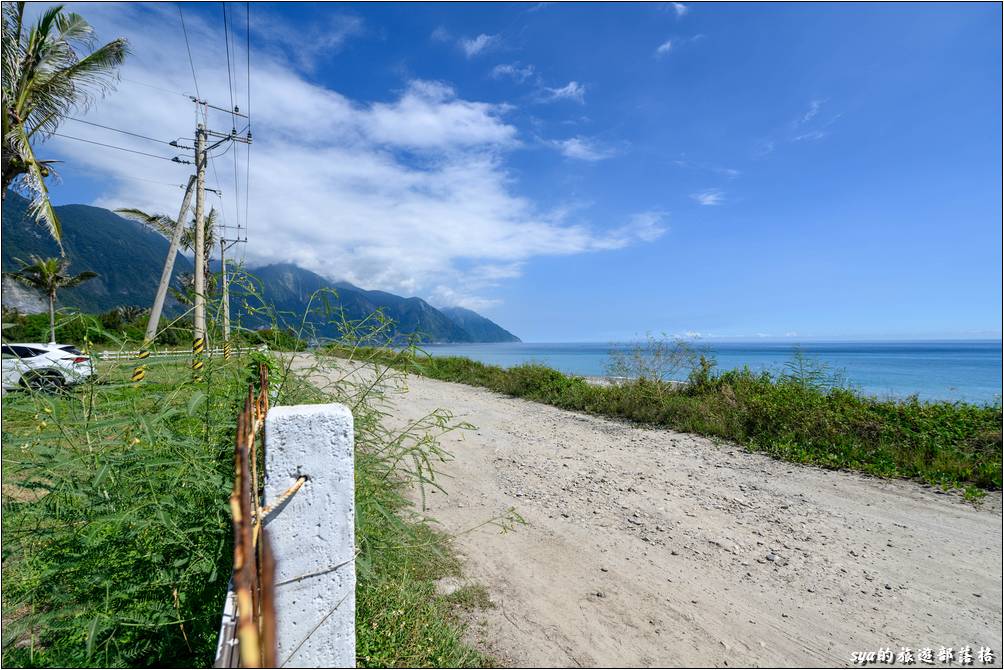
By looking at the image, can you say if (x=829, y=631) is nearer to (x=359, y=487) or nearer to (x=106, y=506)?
(x=359, y=487)

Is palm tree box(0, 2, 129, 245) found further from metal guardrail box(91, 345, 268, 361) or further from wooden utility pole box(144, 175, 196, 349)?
metal guardrail box(91, 345, 268, 361)

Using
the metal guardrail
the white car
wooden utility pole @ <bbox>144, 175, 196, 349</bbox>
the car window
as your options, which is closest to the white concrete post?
the metal guardrail

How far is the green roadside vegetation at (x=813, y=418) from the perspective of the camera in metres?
5.66

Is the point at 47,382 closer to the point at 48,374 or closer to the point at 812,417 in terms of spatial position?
the point at 48,374

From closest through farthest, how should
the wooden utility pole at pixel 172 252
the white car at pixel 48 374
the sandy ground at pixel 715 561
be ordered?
the white car at pixel 48 374
the sandy ground at pixel 715 561
the wooden utility pole at pixel 172 252

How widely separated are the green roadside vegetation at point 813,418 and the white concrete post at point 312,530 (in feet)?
3.97

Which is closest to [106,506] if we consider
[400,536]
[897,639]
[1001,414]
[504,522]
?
[400,536]

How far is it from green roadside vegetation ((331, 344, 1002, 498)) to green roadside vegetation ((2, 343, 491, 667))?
0.74 metres

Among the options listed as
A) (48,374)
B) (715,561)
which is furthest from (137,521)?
(715,561)

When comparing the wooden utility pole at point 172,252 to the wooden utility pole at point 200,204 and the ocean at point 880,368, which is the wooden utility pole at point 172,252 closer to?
the wooden utility pole at point 200,204

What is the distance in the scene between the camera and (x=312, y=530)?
138 cm

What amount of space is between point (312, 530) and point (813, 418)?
7369 millimetres

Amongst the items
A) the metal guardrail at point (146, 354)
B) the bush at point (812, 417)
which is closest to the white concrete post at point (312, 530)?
the metal guardrail at point (146, 354)

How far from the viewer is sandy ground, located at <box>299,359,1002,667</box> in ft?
9.25
